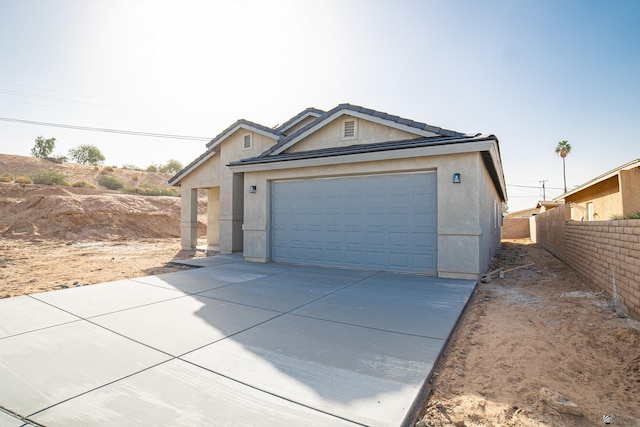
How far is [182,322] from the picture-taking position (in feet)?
15.9

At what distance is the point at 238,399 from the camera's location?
2758 millimetres

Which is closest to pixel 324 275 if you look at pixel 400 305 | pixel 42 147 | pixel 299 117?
pixel 400 305

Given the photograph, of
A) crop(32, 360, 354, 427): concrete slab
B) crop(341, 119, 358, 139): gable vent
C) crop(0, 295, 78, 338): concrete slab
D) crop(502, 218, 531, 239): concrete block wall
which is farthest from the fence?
crop(502, 218, 531, 239): concrete block wall

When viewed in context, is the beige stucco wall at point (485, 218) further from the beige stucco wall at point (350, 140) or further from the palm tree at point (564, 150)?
the palm tree at point (564, 150)

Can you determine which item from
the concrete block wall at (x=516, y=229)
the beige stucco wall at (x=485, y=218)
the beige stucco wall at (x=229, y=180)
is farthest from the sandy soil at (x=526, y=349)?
the concrete block wall at (x=516, y=229)

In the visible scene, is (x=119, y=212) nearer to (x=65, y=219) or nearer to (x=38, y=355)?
(x=65, y=219)

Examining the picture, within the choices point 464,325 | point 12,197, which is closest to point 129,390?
point 464,325

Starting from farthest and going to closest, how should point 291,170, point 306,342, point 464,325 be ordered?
point 291,170 < point 464,325 < point 306,342

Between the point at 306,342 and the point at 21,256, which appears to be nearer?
the point at 306,342

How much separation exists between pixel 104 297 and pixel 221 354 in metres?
4.14

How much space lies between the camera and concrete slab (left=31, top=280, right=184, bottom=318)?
5.59 meters

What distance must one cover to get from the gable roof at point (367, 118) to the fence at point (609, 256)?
12.4 ft

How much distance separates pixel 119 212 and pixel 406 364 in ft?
85.2

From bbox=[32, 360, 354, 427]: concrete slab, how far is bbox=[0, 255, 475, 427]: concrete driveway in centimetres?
1
